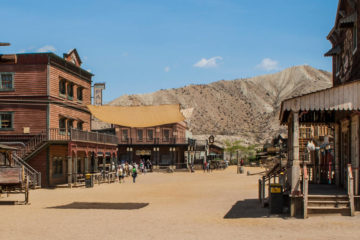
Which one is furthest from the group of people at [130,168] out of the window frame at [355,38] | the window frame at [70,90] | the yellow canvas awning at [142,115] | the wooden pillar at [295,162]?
the wooden pillar at [295,162]

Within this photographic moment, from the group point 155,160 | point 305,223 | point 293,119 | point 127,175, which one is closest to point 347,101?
point 293,119

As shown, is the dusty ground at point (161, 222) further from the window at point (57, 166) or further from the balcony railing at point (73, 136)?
the window at point (57, 166)

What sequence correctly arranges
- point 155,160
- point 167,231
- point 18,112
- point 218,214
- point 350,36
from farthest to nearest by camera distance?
1. point 155,160
2. point 18,112
3. point 350,36
4. point 218,214
5. point 167,231

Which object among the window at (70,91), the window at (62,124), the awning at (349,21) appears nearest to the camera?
the awning at (349,21)

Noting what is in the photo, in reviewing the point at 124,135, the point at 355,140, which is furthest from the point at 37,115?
the point at 124,135

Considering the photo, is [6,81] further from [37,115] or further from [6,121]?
[37,115]

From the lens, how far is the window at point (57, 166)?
39175 mm

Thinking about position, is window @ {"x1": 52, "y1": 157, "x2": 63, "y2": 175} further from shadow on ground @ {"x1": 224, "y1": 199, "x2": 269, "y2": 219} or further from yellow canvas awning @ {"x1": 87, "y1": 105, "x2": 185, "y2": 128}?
yellow canvas awning @ {"x1": 87, "y1": 105, "x2": 185, "y2": 128}

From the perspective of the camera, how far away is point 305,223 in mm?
15328

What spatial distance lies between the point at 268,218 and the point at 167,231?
158 inches

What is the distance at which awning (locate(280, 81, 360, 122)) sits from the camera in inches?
659

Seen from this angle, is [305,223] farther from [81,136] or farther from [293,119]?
[81,136]

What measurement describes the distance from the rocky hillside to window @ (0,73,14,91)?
104 metres

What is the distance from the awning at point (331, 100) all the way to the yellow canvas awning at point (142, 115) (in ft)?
163
